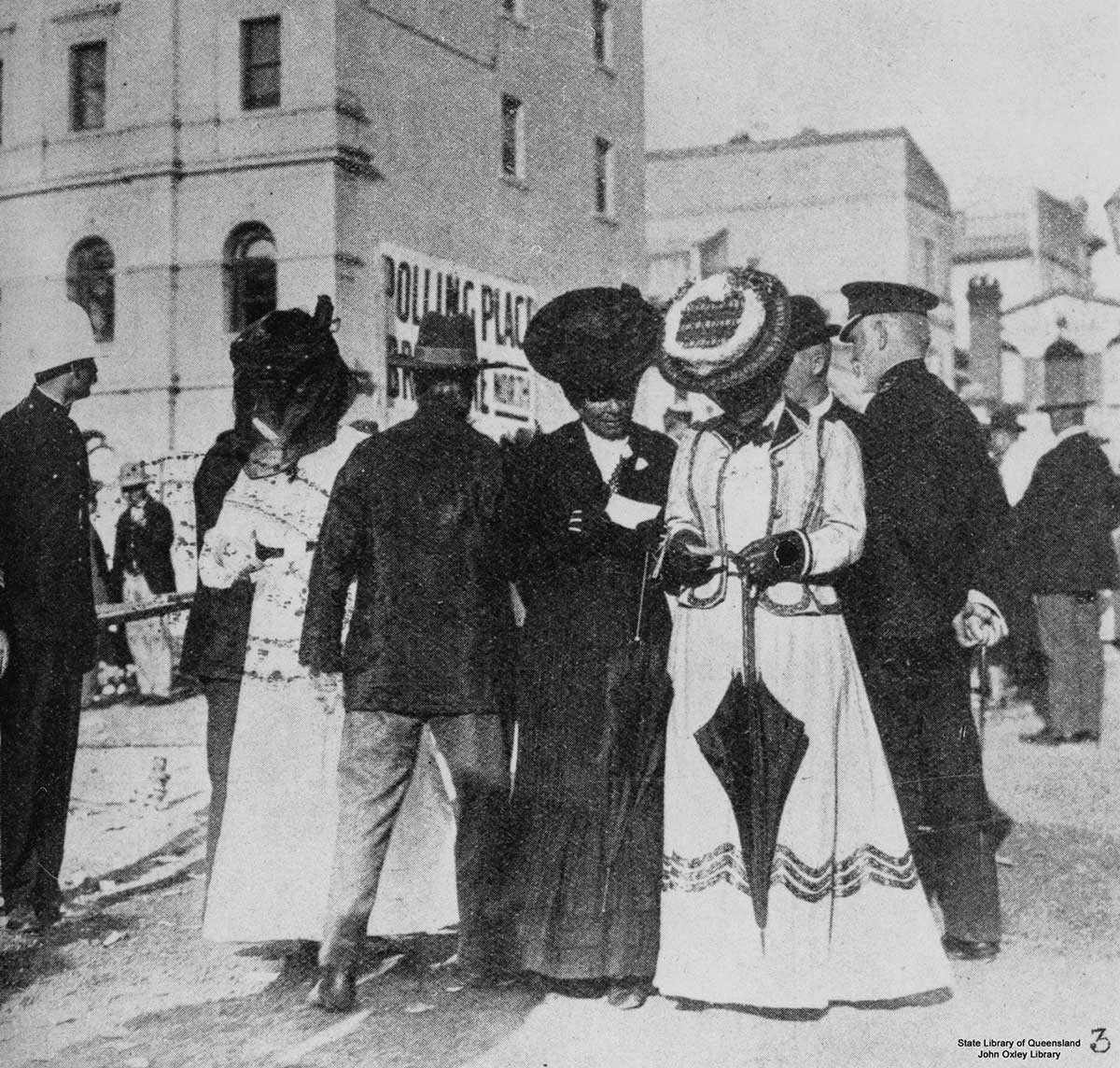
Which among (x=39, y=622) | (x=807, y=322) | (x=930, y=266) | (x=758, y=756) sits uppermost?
(x=930, y=266)

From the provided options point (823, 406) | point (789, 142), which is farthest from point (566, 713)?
point (789, 142)

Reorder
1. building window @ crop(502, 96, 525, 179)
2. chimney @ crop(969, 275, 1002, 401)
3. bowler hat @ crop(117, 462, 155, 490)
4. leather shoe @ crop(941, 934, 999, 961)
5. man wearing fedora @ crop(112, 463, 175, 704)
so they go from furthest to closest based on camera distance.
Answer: chimney @ crop(969, 275, 1002, 401), bowler hat @ crop(117, 462, 155, 490), man wearing fedora @ crop(112, 463, 175, 704), building window @ crop(502, 96, 525, 179), leather shoe @ crop(941, 934, 999, 961)

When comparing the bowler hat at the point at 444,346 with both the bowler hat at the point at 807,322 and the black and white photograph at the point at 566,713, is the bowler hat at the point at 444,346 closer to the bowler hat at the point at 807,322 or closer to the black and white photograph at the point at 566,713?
the black and white photograph at the point at 566,713

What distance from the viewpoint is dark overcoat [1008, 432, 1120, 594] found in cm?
747

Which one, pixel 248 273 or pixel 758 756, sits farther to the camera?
pixel 248 273

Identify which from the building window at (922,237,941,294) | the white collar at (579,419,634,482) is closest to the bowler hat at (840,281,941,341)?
the white collar at (579,419,634,482)

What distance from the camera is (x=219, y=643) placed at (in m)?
4.03

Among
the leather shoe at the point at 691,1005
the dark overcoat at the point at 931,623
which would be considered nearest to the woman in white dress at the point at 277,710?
the leather shoe at the point at 691,1005

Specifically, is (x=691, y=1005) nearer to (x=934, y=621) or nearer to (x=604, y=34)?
(x=934, y=621)

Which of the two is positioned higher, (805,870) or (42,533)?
(42,533)

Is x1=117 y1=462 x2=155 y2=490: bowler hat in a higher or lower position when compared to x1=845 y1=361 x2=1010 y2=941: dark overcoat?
higher

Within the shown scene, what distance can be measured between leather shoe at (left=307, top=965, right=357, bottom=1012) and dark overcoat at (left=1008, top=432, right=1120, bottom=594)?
4.96 metres

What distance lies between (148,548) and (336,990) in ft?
26.5

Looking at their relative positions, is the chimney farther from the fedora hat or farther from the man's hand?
the fedora hat
